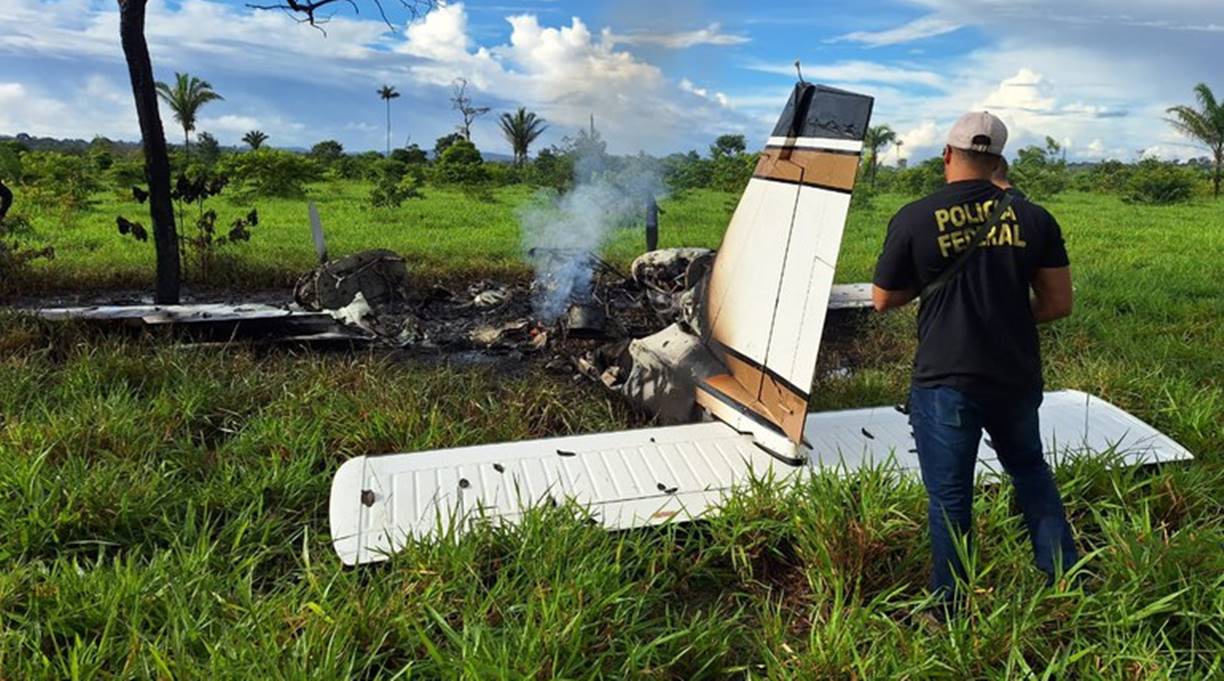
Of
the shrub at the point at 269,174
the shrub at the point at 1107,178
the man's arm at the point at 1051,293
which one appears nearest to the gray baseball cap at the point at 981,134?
the man's arm at the point at 1051,293

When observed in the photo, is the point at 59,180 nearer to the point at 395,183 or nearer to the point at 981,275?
the point at 395,183

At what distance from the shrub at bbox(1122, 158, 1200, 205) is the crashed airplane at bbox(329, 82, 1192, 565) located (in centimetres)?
2952

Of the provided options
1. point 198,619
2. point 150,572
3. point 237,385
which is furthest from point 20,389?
point 198,619

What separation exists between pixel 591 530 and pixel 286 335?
151 inches

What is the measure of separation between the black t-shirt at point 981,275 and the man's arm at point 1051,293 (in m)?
0.03

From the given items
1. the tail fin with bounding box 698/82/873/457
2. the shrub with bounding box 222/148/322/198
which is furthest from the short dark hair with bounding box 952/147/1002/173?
the shrub with bounding box 222/148/322/198

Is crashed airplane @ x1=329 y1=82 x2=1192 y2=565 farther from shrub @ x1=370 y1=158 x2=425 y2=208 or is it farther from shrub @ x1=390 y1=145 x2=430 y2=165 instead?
shrub @ x1=390 y1=145 x2=430 y2=165

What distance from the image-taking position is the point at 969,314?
7.99ft

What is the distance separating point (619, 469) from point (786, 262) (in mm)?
1159

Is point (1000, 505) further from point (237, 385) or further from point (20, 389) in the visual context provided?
point (20, 389)

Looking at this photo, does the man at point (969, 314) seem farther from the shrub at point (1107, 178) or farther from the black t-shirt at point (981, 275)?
the shrub at point (1107, 178)

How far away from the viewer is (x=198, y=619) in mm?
2473

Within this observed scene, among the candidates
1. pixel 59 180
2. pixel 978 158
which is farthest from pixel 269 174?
pixel 978 158

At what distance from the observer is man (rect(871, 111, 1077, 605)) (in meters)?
2.41
